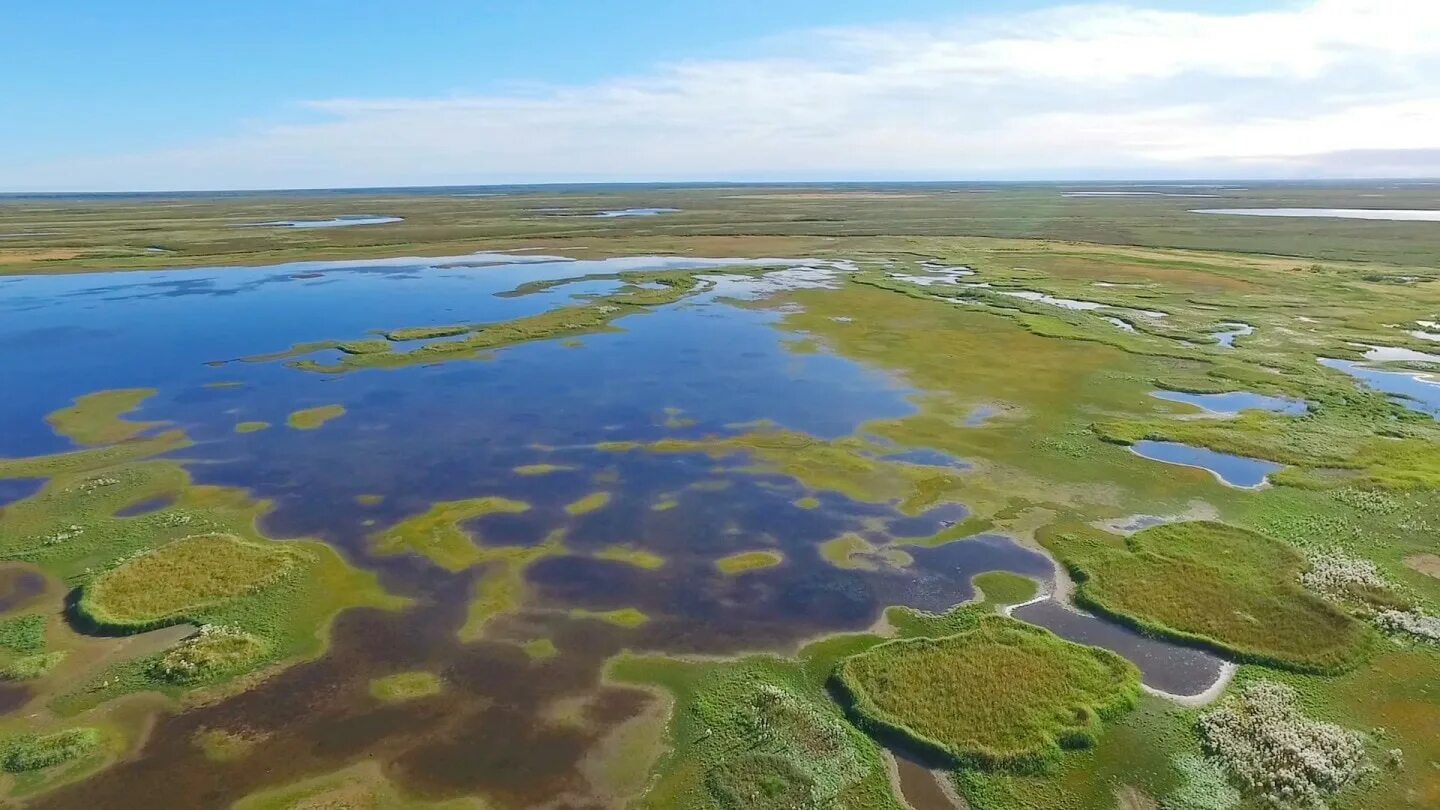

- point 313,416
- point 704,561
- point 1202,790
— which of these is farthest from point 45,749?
point 1202,790

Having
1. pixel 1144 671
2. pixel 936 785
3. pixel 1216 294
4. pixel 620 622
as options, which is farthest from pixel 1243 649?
pixel 1216 294

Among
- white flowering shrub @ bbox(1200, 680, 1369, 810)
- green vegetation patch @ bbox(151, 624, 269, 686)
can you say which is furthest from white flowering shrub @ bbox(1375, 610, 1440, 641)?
green vegetation patch @ bbox(151, 624, 269, 686)

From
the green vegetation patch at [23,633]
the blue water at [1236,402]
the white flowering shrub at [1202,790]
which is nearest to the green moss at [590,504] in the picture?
the green vegetation patch at [23,633]

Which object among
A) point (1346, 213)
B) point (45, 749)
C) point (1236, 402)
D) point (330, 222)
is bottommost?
point (45, 749)

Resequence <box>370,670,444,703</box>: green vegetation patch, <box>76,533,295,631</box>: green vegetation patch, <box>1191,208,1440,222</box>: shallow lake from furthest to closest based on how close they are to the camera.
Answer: <box>1191,208,1440,222</box>: shallow lake < <box>76,533,295,631</box>: green vegetation patch < <box>370,670,444,703</box>: green vegetation patch

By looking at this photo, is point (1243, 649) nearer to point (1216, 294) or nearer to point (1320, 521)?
point (1320, 521)

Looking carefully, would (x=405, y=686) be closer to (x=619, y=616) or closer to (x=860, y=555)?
(x=619, y=616)

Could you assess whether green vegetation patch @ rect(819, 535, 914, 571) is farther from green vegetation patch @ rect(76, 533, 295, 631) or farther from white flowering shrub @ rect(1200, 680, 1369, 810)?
green vegetation patch @ rect(76, 533, 295, 631)
